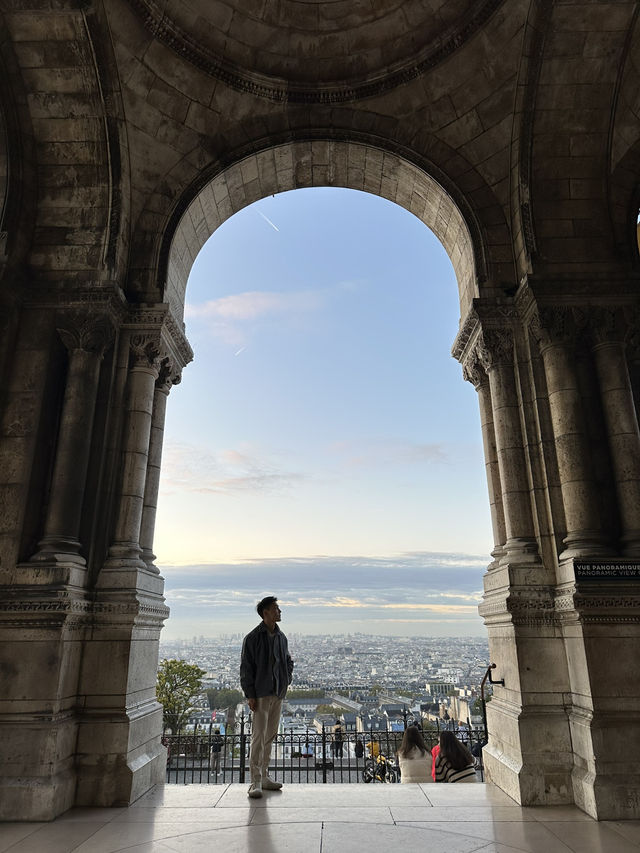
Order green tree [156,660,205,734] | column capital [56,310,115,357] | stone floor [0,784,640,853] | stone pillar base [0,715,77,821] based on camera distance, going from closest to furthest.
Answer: stone floor [0,784,640,853], stone pillar base [0,715,77,821], column capital [56,310,115,357], green tree [156,660,205,734]

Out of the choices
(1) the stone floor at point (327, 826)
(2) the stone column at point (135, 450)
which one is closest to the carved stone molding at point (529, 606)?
(1) the stone floor at point (327, 826)

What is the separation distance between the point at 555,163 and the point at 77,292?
7436 millimetres

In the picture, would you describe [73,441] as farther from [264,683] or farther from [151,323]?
[264,683]

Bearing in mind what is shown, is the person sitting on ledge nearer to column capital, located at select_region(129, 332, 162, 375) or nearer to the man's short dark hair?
the man's short dark hair

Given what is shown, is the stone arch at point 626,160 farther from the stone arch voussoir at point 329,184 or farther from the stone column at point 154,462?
the stone column at point 154,462

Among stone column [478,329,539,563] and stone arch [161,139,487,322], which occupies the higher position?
stone arch [161,139,487,322]

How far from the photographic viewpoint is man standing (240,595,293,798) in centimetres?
628

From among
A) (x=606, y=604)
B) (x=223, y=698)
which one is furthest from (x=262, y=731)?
(x=223, y=698)

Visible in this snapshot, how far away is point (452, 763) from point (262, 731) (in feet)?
8.37

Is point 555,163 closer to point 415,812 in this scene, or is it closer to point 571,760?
point 571,760

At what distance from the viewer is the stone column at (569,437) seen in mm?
6719

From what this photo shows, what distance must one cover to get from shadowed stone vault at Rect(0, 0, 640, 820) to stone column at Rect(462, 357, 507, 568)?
0.16 feet

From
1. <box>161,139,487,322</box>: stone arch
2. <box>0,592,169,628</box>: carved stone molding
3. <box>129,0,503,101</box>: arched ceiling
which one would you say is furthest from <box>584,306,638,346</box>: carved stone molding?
<box>0,592,169,628</box>: carved stone molding

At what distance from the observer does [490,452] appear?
27.0 ft
